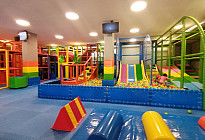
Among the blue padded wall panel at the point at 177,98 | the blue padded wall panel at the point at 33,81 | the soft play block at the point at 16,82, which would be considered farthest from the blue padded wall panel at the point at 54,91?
the blue padded wall panel at the point at 33,81

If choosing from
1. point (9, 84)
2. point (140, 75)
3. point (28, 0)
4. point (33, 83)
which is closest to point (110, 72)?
point (140, 75)

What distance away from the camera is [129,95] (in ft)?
10.5

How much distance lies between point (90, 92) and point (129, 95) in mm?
1299

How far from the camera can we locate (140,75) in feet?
20.5

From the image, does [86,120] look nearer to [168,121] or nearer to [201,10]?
[168,121]

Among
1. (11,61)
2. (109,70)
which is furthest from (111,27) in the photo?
(11,61)

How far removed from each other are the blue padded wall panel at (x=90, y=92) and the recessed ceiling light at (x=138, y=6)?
3008 millimetres

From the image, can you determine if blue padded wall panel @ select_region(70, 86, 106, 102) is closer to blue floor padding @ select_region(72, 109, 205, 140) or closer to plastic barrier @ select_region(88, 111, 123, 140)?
blue floor padding @ select_region(72, 109, 205, 140)

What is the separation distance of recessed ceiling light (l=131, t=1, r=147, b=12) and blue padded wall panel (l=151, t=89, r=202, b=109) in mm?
2862

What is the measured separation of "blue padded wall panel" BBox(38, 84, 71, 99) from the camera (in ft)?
12.1

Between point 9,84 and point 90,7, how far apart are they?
576cm

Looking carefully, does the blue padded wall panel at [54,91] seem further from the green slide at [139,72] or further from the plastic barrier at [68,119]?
the green slide at [139,72]

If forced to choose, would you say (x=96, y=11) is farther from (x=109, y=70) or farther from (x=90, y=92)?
(x=90, y=92)

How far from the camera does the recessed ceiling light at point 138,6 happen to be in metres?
3.35
